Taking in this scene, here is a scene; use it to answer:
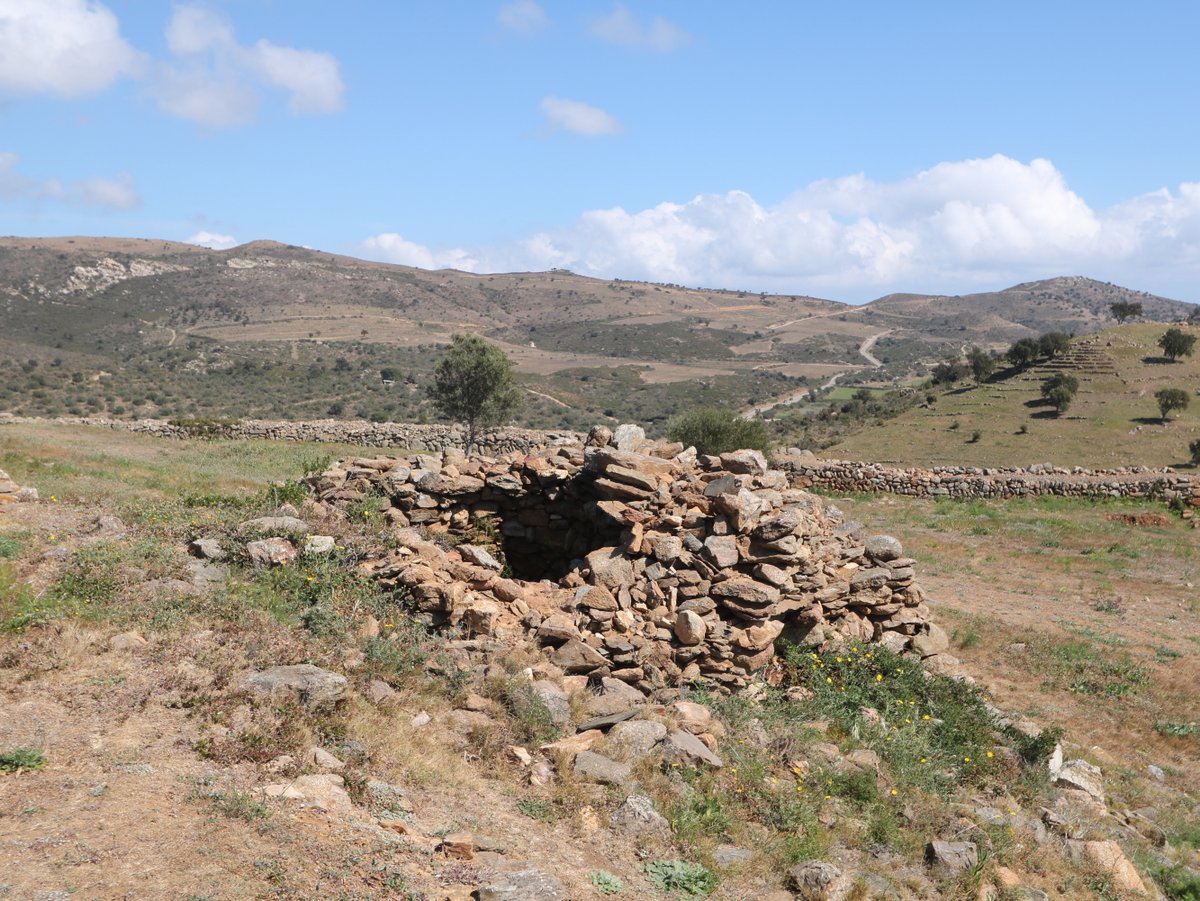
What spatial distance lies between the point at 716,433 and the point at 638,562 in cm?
1672

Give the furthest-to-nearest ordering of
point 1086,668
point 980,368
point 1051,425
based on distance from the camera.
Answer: point 980,368 → point 1051,425 → point 1086,668

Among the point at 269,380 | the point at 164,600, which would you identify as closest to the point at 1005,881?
the point at 164,600

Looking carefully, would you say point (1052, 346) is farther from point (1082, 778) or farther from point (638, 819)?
point (638, 819)

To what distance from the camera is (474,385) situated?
3359cm

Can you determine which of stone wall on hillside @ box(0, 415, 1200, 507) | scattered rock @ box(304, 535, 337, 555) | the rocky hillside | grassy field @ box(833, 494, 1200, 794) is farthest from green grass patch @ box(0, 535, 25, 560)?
stone wall on hillside @ box(0, 415, 1200, 507)

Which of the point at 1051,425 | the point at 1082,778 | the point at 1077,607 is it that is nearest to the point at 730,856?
the point at 1082,778

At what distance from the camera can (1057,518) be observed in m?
22.2

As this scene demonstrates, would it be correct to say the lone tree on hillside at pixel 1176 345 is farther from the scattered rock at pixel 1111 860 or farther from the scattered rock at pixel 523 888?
the scattered rock at pixel 523 888

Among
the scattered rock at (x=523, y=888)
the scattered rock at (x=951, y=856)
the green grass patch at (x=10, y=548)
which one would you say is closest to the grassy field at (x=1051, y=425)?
the scattered rock at (x=951, y=856)

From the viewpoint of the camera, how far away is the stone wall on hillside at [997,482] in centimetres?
2436

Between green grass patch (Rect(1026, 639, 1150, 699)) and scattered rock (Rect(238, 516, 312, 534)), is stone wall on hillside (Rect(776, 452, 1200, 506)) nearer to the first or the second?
green grass patch (Rect(1026, 639, 1150, 699))

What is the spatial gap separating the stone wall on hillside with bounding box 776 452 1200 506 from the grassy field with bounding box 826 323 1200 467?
24.0 feet

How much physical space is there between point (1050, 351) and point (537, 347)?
64078 millimetres

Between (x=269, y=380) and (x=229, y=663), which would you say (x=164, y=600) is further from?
(x=269, y=380)
